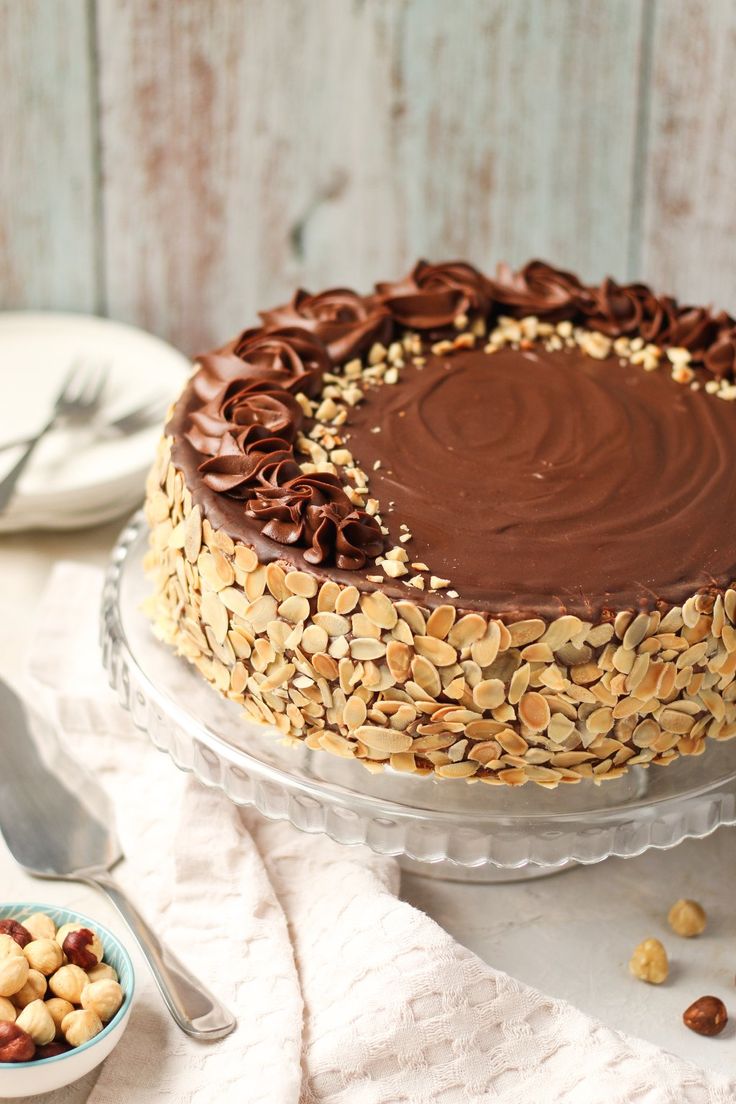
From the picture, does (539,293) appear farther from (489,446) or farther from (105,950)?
(105,950)

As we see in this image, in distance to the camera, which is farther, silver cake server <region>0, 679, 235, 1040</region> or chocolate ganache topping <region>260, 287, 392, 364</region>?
chocolate ganache topping <region>260, 287, 392, 364</region>

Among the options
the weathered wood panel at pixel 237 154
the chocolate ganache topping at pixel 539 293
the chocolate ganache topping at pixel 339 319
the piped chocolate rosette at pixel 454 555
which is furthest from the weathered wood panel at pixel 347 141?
the piped chocolate rosette at pixel 454 555

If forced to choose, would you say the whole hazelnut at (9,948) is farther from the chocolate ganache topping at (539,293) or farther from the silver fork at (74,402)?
the chocolate ganache topping at (539,293)

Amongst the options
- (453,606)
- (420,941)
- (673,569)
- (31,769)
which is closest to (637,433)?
(673,569)

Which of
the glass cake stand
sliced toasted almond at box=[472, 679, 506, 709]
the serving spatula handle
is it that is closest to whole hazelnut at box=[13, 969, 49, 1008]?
the serving spatula handle

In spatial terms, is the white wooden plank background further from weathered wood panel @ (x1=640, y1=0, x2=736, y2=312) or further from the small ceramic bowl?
the small ceramic bowl

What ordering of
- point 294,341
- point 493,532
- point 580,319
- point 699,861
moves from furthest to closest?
point 580,319 < point 294,341 < point 699,861 < point 493,532

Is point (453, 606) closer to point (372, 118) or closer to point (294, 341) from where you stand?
point (294, 341)

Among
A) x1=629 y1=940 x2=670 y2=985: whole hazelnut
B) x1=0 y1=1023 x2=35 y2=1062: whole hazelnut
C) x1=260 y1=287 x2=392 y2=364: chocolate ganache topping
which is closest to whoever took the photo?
x1=0 y1=1023 x2=35 y2=1062: whole hazelnut

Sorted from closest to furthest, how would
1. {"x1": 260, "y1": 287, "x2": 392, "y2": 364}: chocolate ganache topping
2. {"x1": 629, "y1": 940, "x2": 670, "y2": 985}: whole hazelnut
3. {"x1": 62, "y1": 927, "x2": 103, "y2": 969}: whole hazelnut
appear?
{"x1": 62, "y1": 927, "x2": 103, "y2": 969}: whole hazelnut → {"x1": 629, "y1": 940, "x2": 670, "y2": 985}: whole hazelnut → {"x1": 260, "y1": 287, "x2": 392, "y2": 364}: chocolate ganache topping
